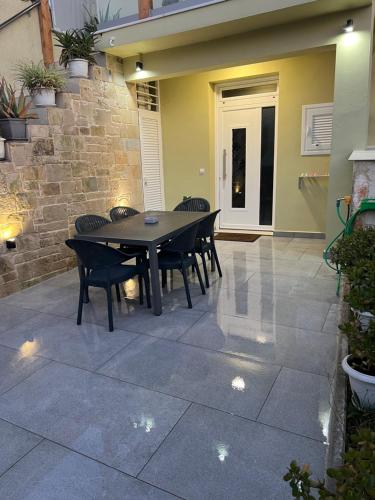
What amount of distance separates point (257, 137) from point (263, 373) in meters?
4.76

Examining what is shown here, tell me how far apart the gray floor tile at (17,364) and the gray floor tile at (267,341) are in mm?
1079

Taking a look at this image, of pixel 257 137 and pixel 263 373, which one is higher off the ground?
pixel 257 137

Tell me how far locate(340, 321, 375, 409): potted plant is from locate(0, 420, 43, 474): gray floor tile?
63.9 inches

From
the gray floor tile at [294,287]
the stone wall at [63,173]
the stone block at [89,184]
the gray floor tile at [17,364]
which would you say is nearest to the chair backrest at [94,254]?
the gray floor tile at [17,364]

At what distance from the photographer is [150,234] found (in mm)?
3170

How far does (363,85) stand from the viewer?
401 cm

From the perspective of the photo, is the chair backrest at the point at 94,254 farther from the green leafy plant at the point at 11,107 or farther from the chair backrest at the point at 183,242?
the green leafy plant at the point at 11,107

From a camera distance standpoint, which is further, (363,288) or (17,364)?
(17,364)

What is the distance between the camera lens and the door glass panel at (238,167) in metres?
6.24

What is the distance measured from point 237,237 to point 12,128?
3.79m

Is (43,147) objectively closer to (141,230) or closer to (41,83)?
(41,83)

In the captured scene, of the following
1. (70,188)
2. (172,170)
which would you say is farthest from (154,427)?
(172,170)

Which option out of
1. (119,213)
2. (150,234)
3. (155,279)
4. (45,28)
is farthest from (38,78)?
(155,279)

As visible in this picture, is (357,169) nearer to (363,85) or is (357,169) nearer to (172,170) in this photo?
(363,85)
